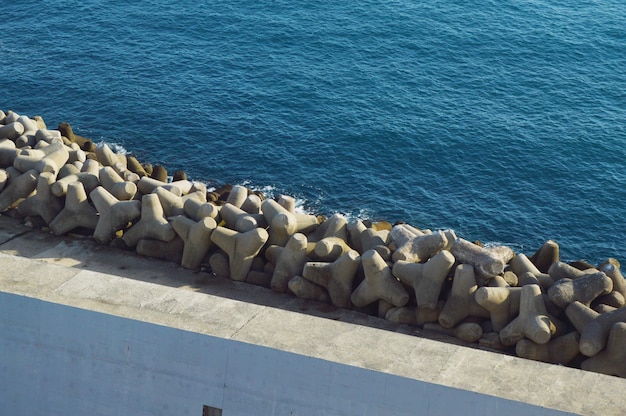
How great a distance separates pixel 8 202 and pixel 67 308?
8.31 metres

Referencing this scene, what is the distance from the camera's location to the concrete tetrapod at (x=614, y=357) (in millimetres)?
20859

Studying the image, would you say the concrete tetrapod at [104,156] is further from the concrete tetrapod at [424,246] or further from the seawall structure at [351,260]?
the concrete tetrapod at [424,246]

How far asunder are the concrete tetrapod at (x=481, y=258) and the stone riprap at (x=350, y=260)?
3 cm

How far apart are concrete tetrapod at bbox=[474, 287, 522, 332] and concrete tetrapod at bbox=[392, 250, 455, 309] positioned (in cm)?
107

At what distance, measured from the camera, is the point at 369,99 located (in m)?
50.8

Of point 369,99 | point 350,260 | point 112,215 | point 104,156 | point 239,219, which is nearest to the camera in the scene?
point 350,260

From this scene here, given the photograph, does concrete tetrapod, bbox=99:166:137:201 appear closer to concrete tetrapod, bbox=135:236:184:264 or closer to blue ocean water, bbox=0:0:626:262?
concrete tetrapod, bbox=135:236:184:264

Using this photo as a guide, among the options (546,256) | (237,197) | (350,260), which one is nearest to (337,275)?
(350,260)

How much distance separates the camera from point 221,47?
57.0 m

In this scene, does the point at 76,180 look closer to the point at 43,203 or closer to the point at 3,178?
the point at 43,203

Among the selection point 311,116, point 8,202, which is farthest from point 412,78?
point 8,202

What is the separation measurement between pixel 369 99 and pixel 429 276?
28874 millimetres

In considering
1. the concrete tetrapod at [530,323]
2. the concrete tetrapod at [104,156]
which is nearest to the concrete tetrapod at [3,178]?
the concrete tetrapod at [104,156]

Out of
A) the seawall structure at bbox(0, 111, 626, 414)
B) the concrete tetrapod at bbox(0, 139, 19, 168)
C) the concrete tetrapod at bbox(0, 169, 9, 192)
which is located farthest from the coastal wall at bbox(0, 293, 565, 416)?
the concrete tetrapod at bbox(0, 139, 19, 168)
